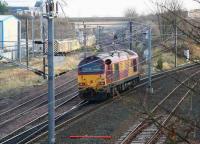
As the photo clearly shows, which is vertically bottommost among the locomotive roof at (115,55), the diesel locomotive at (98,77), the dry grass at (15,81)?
the dry grass at (15,81)

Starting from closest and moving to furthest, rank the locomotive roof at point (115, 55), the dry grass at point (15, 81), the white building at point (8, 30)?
the locomotive roof at point (115, 55), the dry grass at point (15, 81), the white building at point (8, 30)

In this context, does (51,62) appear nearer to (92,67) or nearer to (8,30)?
(92,67)

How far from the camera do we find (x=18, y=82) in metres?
33.6

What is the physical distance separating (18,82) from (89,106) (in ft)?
34.2

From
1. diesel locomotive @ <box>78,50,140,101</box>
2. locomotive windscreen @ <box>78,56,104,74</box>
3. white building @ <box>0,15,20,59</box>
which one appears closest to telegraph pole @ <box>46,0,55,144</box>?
diesel locomotive @ <box>78,50,140,101</box>

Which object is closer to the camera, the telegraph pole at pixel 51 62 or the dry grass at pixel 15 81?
the telegraph pole at pixel 51 62

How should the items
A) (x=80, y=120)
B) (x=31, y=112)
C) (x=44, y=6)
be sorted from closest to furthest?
(x=44, y=6), (x=80, y=120), (x=31, y=112)

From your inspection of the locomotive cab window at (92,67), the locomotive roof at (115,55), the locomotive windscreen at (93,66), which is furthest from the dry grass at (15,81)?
the locomotive roof at (115,55)

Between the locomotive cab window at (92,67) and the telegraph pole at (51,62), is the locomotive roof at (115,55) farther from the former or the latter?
the telegraph pole at (51,62)

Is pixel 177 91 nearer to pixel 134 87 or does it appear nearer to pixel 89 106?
pixel 134 87

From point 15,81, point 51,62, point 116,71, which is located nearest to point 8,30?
point 15,81

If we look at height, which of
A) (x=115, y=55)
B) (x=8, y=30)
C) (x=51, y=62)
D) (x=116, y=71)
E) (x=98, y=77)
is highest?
(x=8, y=30)

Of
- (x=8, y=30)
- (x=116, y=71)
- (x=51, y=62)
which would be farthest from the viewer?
(x=8, y=30)

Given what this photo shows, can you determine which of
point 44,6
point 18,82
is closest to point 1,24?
point 18,82
